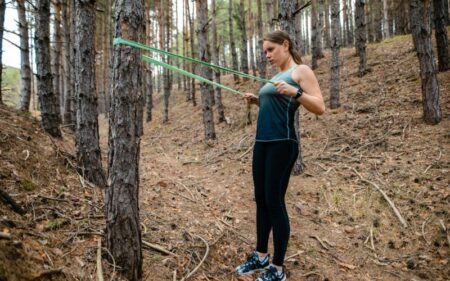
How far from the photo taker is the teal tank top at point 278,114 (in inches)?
114

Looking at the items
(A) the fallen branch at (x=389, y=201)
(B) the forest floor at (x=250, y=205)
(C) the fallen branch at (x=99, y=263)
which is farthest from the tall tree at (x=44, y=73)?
(A) the fallen branch at (x=389, y=201)

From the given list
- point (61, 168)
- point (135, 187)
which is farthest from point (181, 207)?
point (135, 187)

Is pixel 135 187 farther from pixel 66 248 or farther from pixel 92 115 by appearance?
pixel 92 115

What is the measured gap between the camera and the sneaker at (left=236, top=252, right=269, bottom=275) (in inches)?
128

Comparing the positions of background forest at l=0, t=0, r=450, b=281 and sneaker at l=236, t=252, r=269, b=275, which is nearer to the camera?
background forest at l=0, t=0, r=450, b=281

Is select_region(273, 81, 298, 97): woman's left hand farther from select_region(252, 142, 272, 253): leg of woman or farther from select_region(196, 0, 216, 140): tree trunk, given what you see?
select_region(196, 0, 216, 140): tree trunk

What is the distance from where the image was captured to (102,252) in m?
2.72

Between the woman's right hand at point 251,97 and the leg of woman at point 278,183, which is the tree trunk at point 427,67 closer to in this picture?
the woman's right hand at point 251,97

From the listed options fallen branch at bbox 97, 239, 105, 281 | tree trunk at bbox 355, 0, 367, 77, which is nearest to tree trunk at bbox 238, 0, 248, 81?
tree trunk at bbox 355, 0, 367, 77

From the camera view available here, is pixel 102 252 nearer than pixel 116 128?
No

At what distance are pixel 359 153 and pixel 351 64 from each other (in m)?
8.33

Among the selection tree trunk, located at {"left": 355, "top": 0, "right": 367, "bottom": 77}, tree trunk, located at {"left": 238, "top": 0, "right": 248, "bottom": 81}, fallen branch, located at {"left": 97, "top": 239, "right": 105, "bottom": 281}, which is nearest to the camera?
fallen branch, located at {"left": 97, "top": 239, "right": 105, "bottom": 281}

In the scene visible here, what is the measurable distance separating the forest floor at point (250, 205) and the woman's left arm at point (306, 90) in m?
1.94

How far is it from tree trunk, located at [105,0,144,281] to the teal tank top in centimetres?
118
